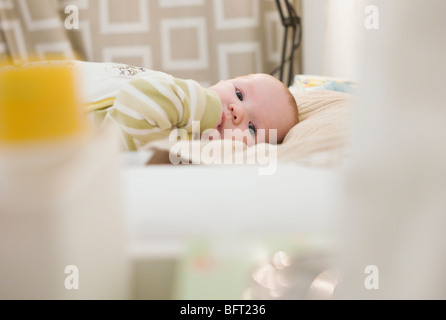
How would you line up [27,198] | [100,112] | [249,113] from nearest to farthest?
[27,198]
[100,112]
[249,113]

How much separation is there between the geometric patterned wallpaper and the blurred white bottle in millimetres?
1641

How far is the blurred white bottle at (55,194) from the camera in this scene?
11.2 inches

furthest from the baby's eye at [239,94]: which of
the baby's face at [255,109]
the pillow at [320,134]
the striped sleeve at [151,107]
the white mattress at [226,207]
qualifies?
the white mattress at [226,207]

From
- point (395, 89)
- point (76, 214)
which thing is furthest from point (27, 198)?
point (395, 89)

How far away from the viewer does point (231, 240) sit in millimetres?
354

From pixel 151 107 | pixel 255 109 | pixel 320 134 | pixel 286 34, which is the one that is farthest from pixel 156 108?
pixel 286 34

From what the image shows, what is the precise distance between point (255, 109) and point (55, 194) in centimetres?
70

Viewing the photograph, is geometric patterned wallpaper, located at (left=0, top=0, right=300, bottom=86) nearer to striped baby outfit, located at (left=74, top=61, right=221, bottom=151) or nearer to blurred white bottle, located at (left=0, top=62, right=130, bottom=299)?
striped baby outfit, located at (left=74, top=61, right=221, bottom=151)

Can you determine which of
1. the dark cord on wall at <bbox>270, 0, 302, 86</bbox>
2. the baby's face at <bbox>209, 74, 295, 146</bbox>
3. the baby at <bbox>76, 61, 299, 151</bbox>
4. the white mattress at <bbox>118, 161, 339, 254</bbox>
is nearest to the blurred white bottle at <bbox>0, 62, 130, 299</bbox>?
the white mattress at <bbox>118, 161, 339, 254</bbox>

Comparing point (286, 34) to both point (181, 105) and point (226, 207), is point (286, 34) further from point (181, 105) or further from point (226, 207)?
point (226, 207)

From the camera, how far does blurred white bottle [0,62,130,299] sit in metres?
0.28
